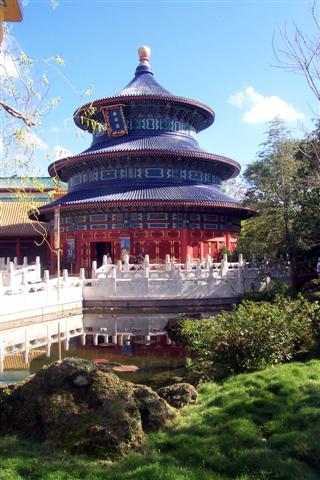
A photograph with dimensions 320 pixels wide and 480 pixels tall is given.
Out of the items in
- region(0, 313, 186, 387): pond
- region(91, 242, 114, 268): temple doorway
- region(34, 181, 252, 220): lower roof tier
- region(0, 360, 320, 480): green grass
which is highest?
region(34, 181, 252, 220): lower roof tier

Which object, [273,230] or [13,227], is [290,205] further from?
[13,227]

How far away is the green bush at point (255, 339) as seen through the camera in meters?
8.52

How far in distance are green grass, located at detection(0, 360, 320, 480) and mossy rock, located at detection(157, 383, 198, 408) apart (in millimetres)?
216

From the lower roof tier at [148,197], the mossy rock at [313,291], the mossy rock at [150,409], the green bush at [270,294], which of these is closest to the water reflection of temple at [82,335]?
the green bush at [270,294]

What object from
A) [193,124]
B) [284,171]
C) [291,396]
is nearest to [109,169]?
[193,124]

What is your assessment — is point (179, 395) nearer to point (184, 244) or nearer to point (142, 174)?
point (184, 244)

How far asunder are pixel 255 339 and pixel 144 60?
32817 mm

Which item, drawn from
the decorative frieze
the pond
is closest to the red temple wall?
the decorative frieze

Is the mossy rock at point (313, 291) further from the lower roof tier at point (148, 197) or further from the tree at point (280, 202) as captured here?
the lower roof tier at point (148, 197)

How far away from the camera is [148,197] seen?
26.3 m

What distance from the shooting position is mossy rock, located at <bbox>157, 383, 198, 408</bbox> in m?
7.06

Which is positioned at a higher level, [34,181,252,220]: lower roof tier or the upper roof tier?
the upper roof tier

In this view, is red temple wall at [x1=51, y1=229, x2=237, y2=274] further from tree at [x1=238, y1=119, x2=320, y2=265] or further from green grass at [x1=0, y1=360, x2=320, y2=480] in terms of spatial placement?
green grass at [x1=0, y1=360, x2=320, y2=480]

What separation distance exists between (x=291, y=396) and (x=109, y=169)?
24625mm
